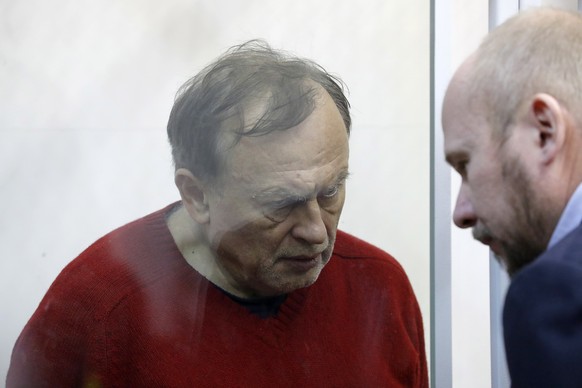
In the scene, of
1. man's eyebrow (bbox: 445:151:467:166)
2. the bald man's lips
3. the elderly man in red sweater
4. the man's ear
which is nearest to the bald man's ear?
the elderly man in red sweater

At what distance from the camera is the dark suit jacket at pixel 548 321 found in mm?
864

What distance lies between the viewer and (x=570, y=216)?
1049mm

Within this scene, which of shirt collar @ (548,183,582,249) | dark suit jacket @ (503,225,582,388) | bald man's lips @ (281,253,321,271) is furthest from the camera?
bald man's lips @ (281,253,321,271)

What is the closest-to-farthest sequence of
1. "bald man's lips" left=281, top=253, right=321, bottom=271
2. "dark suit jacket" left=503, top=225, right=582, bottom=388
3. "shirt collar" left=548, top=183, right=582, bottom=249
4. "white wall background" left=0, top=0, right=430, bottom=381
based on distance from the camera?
"dark suit jacket" left=503, top=225, right=582, bottom=388 < "shirt collar" left=548, top=183, right=582, bottom=249 < "white wall background" left=0, top=0, right=430, bottom=381 < "bald man's lips" left=281, top=253, right=321, bottom=271

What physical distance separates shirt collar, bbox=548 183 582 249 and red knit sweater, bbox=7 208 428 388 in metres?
0.43

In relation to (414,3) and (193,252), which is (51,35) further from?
(414,3)

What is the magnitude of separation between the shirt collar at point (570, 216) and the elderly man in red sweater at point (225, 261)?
14.4 inches

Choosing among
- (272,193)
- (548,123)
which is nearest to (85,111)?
(272,193)

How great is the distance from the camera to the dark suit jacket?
0.86 meters

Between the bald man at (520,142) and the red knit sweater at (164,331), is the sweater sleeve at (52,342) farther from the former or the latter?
the bald man at (520,142)

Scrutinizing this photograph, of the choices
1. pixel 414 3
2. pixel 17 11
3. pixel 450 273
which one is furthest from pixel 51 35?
pixel 450 273

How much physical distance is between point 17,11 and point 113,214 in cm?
31

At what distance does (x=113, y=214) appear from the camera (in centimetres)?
124

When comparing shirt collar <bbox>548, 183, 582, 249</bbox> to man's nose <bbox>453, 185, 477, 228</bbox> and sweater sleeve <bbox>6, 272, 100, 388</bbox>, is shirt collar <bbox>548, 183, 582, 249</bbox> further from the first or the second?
sweater sleeve <bbox>6, 272, 100, 388</bbox>
